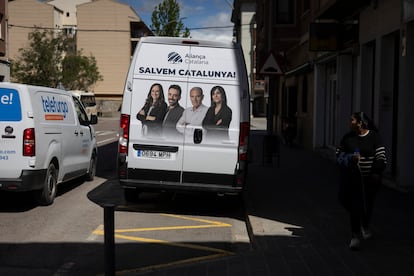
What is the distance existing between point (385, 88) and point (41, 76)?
46.4 m

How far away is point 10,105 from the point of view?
28.3ft

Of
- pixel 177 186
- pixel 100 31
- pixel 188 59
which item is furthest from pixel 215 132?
pixel 100 31

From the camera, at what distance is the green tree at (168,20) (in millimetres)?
63281

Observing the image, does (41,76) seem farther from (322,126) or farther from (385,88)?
Answer: (385,88)

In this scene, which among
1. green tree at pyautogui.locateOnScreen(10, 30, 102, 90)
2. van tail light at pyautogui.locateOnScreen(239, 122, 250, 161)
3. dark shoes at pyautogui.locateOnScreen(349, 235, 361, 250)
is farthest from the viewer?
green tree at pyautogui.locateOnScreen(10, 30, 102, 90)

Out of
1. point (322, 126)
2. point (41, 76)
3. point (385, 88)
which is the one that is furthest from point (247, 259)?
point (41, 76)

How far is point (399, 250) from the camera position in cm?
655

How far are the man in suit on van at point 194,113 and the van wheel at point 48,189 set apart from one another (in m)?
2.32

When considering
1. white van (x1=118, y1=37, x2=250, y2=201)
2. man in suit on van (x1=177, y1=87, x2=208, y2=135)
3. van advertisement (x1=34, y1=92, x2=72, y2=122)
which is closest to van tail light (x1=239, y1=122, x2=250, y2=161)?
white van (x1=118, y1=37, x2=250, y2=201)

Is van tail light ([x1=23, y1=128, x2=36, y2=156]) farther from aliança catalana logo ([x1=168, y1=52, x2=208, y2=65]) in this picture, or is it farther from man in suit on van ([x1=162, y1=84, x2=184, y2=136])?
aliança catalana logo ([x1=168, y1=52, x2=208, y2=65])

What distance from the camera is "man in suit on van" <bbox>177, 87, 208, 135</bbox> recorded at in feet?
28.7

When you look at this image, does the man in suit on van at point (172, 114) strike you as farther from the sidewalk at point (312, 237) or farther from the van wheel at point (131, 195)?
the sidewalk at point (312, 237)

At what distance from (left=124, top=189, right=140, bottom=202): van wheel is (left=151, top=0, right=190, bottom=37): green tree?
54450 millimetres

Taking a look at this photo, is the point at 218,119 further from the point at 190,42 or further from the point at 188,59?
the point at 190,42
